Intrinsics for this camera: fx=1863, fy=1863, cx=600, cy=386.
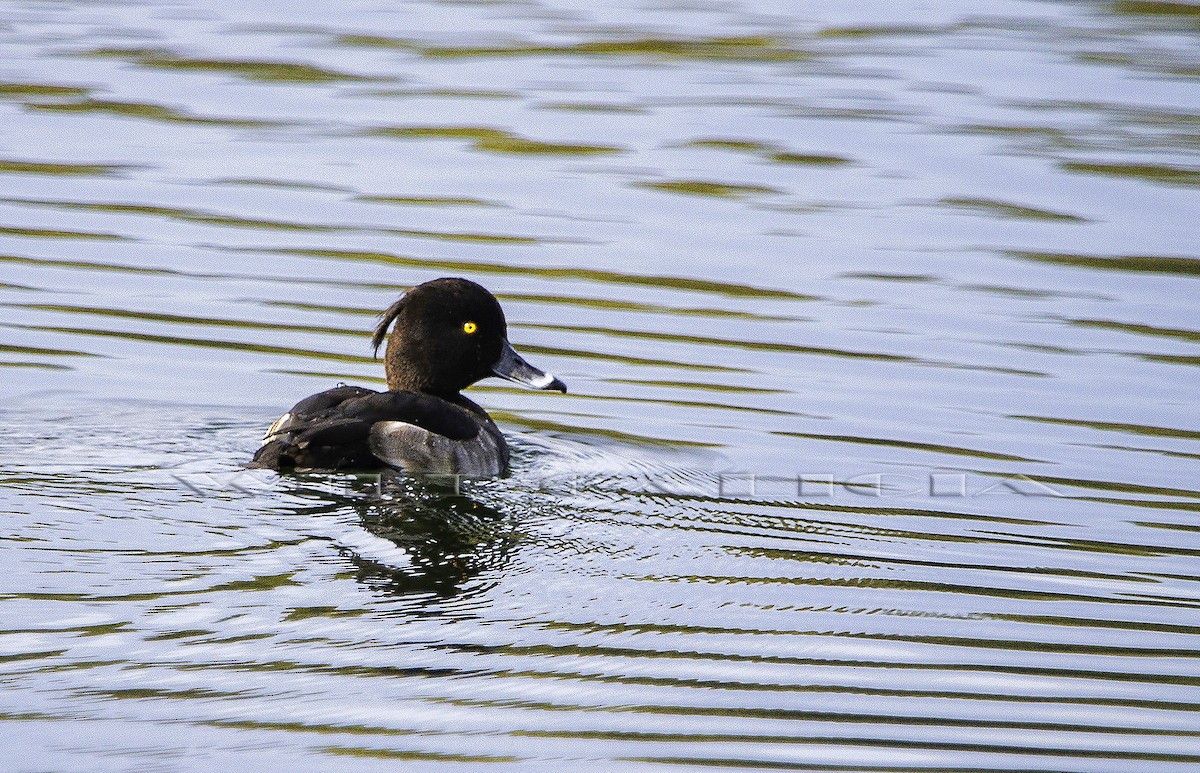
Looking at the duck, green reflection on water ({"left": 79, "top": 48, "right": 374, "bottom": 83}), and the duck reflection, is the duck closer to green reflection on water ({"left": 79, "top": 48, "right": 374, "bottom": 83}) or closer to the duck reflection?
the duck reflection

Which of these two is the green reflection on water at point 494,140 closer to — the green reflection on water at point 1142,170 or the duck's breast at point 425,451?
the green reflection on water at point 1142,170

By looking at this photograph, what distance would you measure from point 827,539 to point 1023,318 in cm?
381

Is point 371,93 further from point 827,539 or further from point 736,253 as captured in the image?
point 827,539

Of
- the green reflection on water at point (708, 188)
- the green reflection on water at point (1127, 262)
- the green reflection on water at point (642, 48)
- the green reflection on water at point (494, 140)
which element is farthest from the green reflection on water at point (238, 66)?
the green reflection on water at point (1127, 262)

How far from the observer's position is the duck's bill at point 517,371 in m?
8.23

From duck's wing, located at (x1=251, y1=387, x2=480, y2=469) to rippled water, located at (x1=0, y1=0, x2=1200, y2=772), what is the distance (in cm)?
12

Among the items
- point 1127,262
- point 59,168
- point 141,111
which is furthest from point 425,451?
point 141,111

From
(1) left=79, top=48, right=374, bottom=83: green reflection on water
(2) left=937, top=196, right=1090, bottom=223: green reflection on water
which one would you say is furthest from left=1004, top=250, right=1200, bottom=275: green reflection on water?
(1) left=79, top=48, right=374, bottom=83: green reflection on water

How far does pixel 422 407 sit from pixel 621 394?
1685mm

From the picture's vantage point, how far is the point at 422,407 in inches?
290

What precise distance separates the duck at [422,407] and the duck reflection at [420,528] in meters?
0.10

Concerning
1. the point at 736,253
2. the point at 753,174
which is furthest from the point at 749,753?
the point at 753,174

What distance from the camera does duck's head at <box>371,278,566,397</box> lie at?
317 inches

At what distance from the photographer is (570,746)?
4.84 metres
